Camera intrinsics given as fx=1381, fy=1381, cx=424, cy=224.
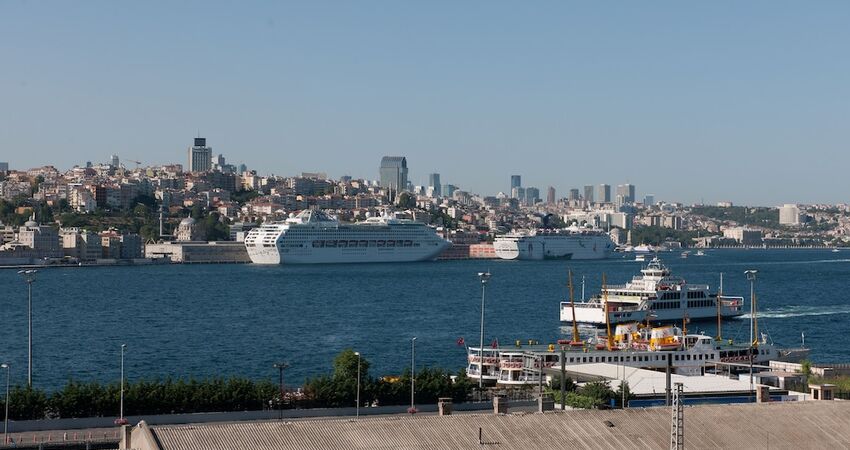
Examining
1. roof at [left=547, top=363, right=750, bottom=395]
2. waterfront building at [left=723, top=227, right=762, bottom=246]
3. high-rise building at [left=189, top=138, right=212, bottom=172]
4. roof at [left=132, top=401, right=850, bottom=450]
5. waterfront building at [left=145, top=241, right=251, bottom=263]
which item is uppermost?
high-rise building at [left=189, top=138, right=212, bottom=172]

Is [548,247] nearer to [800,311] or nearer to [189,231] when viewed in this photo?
[189,231]

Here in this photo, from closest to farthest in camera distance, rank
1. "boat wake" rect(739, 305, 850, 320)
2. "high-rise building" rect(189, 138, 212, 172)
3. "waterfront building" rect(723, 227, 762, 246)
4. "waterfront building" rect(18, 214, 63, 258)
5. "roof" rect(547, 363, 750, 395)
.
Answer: "roof" rect(547, 363, 750, 395) < "boat wake" rect(739, 305, 850, 320) < "waterfront building" rect(18, 214, 63, 258) < "high-rise building" rect(189, 138, 212, 172) < "waterfront building" rect(723, 227, 762, 246)

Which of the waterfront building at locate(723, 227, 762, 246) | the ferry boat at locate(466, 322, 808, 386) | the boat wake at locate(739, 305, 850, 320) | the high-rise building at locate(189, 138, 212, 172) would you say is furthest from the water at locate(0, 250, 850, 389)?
the waterfront building at locate(723, 227, 762, 246)

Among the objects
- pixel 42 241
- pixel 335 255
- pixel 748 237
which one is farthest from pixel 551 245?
pixel 748 237

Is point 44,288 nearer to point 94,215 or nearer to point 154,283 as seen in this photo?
point 154,283

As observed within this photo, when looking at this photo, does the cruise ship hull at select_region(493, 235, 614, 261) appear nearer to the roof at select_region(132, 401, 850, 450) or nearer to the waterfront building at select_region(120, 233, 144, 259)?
the waterfront building at select_region(120, 233, 144, 259)

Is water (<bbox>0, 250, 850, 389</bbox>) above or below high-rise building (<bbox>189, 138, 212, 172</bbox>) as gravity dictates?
below

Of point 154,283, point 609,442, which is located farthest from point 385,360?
point 154,283
